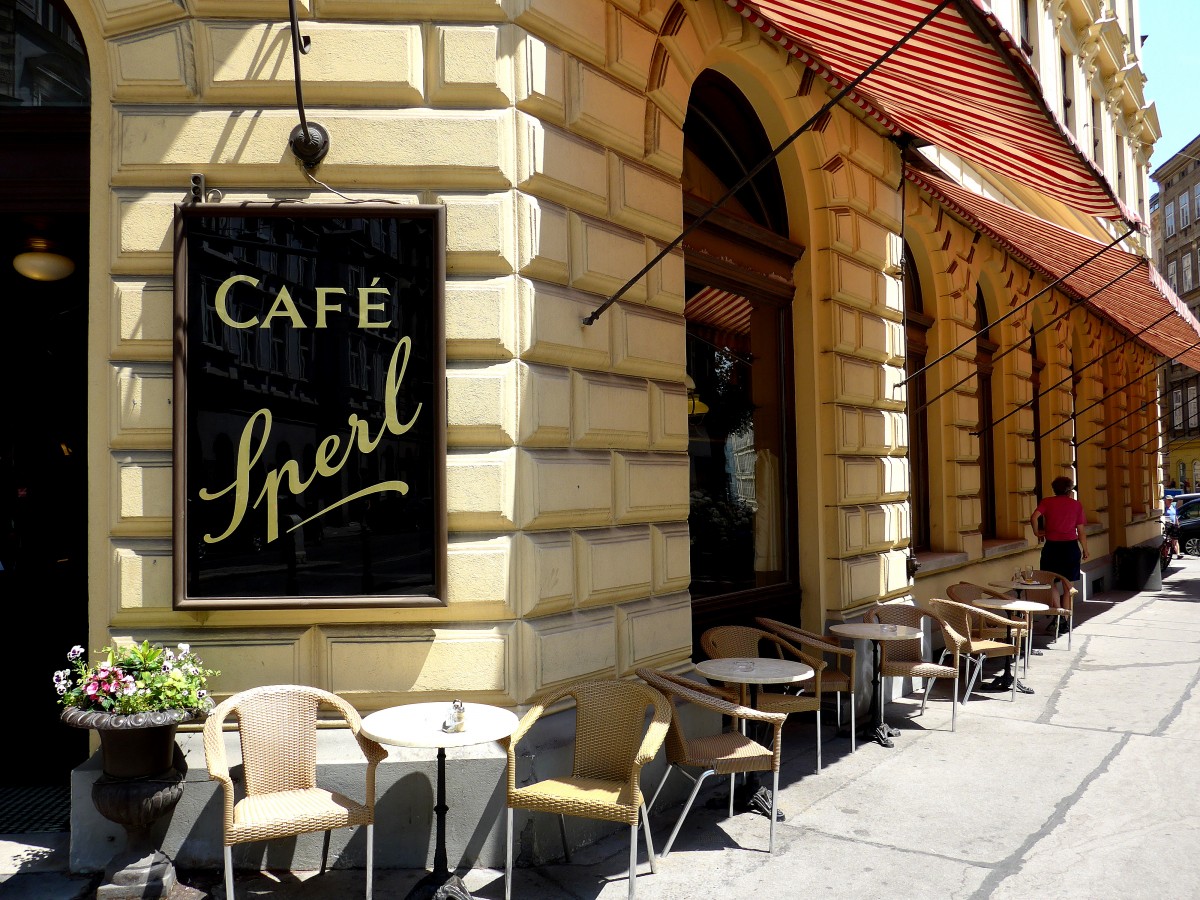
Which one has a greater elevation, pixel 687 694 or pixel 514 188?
pixel 514 188

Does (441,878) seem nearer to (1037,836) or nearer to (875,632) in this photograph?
(1037,836)

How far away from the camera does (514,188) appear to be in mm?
4855

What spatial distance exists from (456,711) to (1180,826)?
4.03 m

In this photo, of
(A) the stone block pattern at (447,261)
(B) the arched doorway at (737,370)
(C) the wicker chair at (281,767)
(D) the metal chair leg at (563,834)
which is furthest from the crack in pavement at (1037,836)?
(C) the wicker chair at (281,767)

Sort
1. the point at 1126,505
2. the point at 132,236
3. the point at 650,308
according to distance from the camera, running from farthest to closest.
Result: the point at 1126,505
the point at 650,308
the point at 132,236

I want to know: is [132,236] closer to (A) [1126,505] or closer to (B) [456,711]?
(B) [456,711]

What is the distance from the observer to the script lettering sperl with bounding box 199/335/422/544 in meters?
4.64

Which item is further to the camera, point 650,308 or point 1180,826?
point 650,308

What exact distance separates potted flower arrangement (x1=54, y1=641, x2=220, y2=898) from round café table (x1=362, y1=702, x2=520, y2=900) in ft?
3.00

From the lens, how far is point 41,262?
5723 millimetres

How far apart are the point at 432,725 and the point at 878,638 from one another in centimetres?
392

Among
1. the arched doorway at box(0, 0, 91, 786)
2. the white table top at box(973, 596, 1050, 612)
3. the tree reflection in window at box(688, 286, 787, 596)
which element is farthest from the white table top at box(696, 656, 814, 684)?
the white table top at box(973, 596, 1050, 612)

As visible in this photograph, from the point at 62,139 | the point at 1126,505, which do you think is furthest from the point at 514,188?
the point at 1126,505

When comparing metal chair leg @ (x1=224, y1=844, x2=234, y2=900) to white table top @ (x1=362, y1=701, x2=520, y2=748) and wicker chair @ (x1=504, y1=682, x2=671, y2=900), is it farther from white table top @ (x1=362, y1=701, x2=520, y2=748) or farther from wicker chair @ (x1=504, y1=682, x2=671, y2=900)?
wicker chair @ (x1=504, y1=682, x2=671, y2=900)
